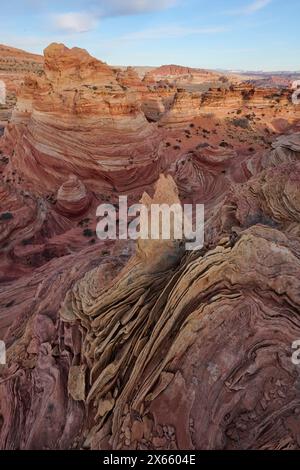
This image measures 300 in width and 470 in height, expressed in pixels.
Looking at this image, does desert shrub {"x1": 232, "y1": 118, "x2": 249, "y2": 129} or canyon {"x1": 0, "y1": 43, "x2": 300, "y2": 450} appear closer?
canyon {"x1": 0, "y1": 43, "x2": 300, "y2": 450}

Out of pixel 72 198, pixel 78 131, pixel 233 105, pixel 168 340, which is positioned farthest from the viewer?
pixel 233 105

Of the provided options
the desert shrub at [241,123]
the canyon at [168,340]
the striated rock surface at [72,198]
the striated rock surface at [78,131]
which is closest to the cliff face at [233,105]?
the desert shrub at [241,123]

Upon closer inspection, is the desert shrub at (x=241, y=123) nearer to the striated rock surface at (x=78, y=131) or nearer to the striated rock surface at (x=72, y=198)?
the striated rock surface at (x=78, y=131)

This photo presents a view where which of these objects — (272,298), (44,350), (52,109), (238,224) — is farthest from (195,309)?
(52,109)

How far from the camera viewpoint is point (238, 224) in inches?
468

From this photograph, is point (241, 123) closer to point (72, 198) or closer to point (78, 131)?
point (78, 131)

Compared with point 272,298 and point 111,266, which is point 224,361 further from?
point 111,266

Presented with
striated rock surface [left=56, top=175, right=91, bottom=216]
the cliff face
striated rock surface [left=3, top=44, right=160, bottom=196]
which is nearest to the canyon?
striated rock surface [left=56, top=175, right=91, bottom=216]

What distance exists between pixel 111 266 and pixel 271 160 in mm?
15027

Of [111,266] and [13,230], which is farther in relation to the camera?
[13,230]

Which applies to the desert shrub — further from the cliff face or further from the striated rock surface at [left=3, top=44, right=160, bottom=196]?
the striated rock surface at [left=3, top=44, right=160, bottom=196]

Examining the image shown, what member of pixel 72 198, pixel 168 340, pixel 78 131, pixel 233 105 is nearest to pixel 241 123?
pixel 233 105

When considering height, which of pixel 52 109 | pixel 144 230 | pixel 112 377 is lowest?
pixel 112 377
